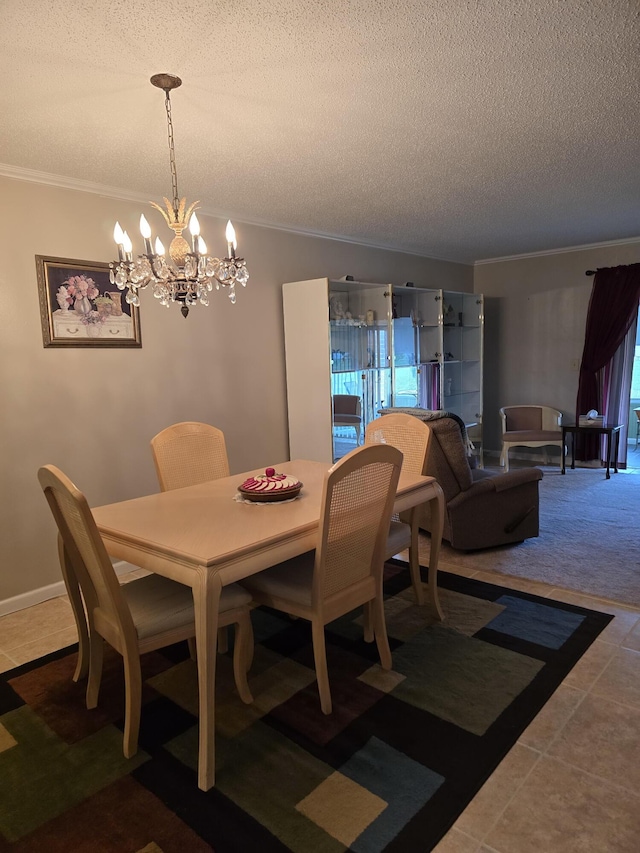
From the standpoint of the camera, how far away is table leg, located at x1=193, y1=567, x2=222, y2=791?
1731 millimetres

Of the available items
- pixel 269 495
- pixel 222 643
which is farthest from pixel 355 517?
pixel 222 643

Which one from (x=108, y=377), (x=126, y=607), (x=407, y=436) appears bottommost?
(x=126, y=607)

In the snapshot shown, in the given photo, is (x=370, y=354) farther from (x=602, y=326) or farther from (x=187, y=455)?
(x=602, y=326)

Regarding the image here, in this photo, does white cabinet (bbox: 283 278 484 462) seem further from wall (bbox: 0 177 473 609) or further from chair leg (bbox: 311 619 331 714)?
chair leg (bbox: 311 619 331 714)

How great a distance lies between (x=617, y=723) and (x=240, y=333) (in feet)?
10.7

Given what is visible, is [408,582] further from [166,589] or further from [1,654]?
[1,654]

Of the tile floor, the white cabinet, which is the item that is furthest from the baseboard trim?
the white cabinet

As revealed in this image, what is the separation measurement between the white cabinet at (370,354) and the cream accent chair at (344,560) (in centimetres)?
200

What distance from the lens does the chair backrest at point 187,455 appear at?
290cm

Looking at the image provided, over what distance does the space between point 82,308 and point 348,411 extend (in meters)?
2.19

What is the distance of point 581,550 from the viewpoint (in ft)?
12.1

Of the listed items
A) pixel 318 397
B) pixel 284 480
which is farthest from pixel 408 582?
pixel 318 397

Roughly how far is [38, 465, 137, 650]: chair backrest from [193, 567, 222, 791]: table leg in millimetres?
269

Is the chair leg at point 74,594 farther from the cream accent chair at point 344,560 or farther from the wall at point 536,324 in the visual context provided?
the wall at point 536,324
